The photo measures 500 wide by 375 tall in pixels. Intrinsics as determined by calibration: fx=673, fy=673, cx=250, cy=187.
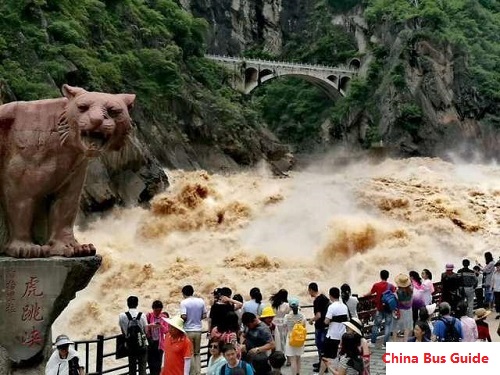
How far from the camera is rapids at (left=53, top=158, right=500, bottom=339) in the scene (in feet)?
60.6

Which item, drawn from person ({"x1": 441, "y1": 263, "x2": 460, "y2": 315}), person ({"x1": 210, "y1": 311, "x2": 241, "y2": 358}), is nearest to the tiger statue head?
person ({"x1": 210, "y1": 311, "x2": 241, "y2": 358})

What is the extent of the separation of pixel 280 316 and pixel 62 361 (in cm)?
349

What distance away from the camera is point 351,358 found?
5.70m

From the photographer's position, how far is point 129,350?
307 inches

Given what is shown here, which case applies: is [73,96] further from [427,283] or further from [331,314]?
[427,283]

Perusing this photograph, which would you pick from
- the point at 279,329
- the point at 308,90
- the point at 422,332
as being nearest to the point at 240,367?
the point at 422,332

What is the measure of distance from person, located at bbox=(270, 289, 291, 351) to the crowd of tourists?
0.01 meters

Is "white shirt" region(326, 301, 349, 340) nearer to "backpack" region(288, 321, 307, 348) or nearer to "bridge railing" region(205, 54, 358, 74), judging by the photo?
"backpack" region(288, 321, 307, 348)

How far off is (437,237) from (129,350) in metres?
18.4

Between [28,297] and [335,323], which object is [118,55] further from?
[28,297]

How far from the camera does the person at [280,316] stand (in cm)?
837

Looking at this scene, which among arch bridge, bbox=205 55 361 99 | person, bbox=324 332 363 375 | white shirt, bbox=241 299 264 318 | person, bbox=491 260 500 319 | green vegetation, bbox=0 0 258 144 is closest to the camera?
person, bbox=324 332 363 375

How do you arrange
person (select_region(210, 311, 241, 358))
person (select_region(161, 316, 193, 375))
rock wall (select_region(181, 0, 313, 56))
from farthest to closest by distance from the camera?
rock wall (select_region(181, 0, 313, 56)) → person (select_region(210, 311, 241, 358)) → person (select_region(161, 316, 193, 375))

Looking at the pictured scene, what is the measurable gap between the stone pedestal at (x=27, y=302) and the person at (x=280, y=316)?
341 cm
